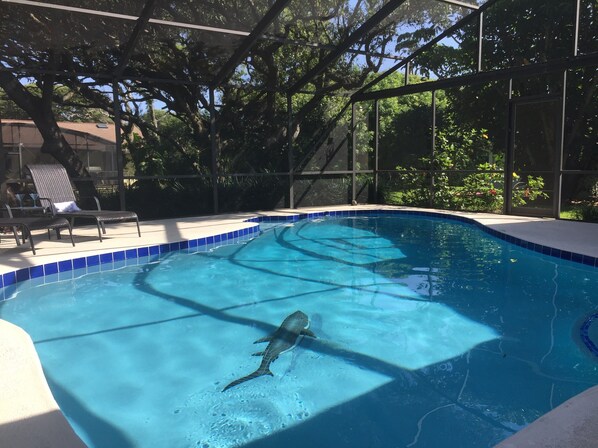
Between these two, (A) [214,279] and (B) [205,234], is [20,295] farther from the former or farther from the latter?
(B) [205,234]

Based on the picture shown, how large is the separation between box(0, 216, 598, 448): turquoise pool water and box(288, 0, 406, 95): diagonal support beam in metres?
4.40

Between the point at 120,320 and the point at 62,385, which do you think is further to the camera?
the point at 120,320

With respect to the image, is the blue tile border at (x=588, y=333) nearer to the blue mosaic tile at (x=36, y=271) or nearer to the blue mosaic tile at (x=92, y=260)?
the blue mosaic tile at (x=92, y=260)

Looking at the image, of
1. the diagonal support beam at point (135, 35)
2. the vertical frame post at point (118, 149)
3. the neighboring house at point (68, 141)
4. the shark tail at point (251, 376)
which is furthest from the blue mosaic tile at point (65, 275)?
the diagonal support beam at point (135, 35)

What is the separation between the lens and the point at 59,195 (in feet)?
20.9

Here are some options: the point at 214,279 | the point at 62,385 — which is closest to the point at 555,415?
the point at 62,385

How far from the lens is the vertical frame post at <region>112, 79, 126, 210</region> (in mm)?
8133

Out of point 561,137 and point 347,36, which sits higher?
point 347,36

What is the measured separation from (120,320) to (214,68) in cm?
649

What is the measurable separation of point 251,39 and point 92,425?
688cm

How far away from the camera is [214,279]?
5.01 m

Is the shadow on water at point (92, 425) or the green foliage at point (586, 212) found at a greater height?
the green foliage at point (586, 212)

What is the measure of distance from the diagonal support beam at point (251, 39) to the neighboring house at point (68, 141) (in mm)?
2342

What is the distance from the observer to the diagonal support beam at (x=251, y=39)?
273 inches
